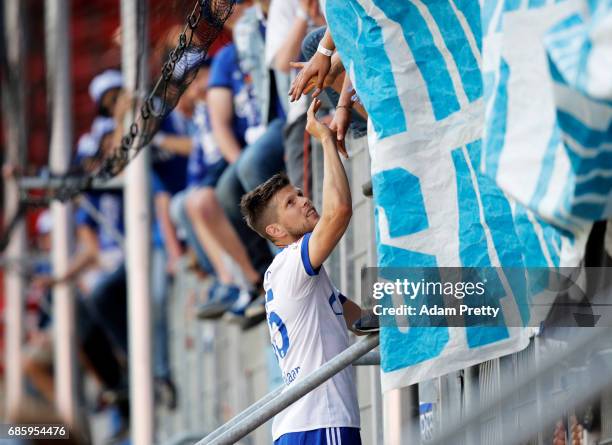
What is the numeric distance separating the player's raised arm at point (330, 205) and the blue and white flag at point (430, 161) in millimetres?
114

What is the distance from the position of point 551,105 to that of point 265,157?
364 centimetres

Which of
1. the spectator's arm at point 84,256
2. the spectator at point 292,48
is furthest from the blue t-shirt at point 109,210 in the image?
the spectator at point 292,48

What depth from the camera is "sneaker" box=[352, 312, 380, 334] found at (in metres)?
4.65

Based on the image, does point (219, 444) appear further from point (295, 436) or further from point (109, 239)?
point (109, 239)

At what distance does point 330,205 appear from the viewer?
15.4ft

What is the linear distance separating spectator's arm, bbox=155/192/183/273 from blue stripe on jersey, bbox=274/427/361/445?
6783 mm

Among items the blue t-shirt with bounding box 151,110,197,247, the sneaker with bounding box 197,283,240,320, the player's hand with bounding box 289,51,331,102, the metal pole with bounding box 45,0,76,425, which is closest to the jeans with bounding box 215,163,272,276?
the sneaker with bounding box 197,283,240,320

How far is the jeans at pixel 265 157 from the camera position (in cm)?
730

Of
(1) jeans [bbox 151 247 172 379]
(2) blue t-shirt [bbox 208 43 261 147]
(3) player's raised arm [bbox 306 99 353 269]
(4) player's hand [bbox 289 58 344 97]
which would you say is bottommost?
(1) jeans [bbox 151 247 172 379]

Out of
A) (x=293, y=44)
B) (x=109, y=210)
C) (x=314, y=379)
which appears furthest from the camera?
(x=109, y=210)

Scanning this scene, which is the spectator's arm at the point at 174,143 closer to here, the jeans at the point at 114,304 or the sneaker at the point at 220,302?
the sneaker at the point at 220,302

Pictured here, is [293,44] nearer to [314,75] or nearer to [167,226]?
[314,75]

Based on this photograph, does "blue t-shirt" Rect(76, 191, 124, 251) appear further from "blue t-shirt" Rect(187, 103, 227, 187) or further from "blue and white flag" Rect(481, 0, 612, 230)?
"blue and white flag" Rect(481, 0, 612, 230)

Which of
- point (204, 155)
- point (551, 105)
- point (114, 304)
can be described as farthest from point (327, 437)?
point (114, 304)
